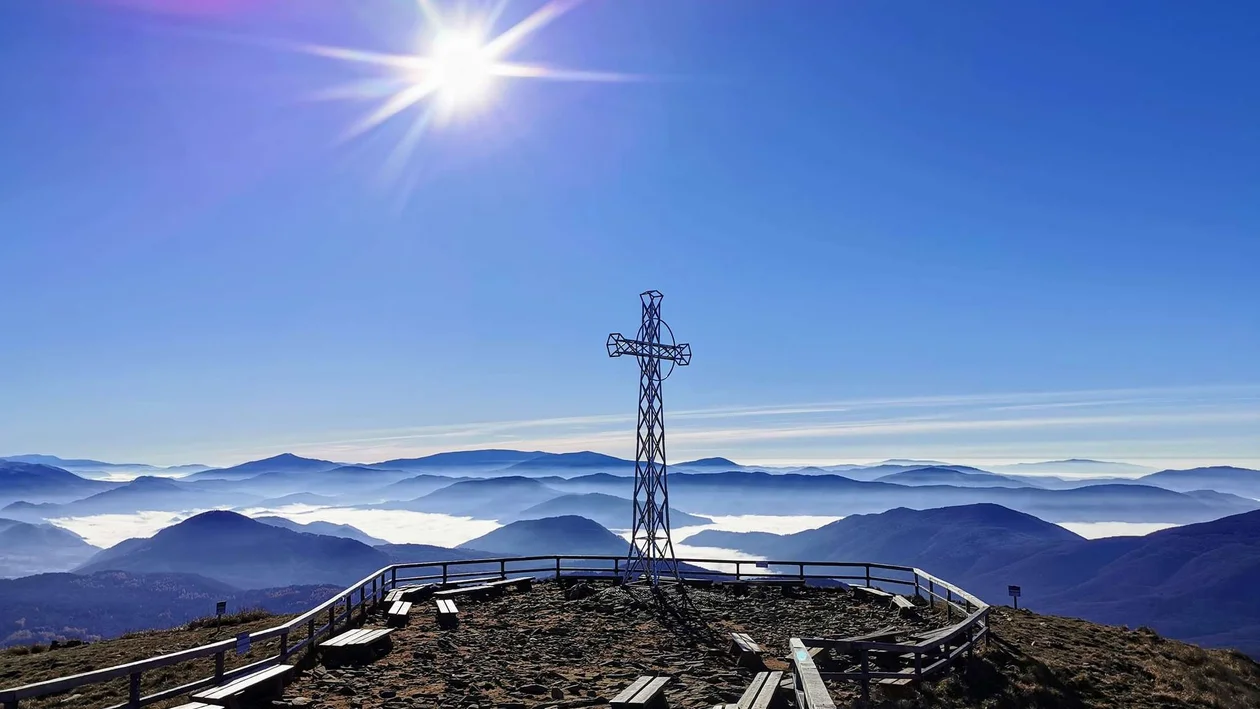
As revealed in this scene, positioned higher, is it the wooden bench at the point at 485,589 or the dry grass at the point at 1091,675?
the wooden bench at the point at 485,589

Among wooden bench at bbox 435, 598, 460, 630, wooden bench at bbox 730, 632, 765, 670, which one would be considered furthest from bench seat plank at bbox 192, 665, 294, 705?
wooden bench at bbox 730, 632, 765, 670

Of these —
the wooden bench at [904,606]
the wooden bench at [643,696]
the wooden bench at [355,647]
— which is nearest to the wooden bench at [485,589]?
the wooden bench at [355,647]

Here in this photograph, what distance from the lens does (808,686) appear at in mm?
6883

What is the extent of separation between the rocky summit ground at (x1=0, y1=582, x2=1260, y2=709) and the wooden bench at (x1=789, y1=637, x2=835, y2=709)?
2.29 meters

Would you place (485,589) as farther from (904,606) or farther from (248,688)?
(248,688)

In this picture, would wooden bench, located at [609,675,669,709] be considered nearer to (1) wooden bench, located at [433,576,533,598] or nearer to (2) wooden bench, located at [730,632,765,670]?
(2) wooden bench, located at [730,632,765,670]

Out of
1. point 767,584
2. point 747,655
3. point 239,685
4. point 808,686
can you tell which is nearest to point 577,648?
point 747,655

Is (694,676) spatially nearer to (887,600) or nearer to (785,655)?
(785,655)

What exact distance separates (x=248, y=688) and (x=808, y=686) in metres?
7.99

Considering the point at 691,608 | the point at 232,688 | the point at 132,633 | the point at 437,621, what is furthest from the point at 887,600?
the point at 132,633

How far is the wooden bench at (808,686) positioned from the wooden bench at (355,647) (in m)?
9.05

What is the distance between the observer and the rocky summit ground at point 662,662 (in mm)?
11766

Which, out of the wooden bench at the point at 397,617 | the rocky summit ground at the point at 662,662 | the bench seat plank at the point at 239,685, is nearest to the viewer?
the bench seat plank at the point at 239,685

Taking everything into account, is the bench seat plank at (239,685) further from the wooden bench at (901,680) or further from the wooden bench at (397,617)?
the wooden bench at (901,680)
